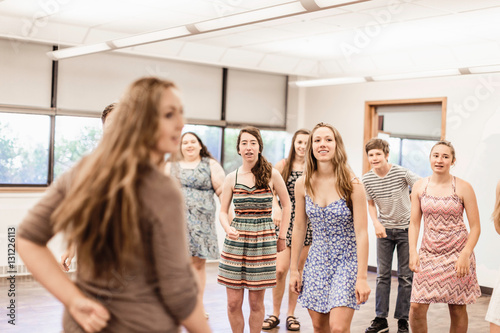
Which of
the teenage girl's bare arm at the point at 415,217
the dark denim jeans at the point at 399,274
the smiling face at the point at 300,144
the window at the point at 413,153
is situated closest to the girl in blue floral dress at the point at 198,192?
the smiling face at the point at 300,144

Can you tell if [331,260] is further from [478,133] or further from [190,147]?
[478,133]

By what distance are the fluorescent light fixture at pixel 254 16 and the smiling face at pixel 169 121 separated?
8.10 feet

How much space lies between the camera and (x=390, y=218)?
489 cm

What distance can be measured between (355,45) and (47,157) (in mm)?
3766

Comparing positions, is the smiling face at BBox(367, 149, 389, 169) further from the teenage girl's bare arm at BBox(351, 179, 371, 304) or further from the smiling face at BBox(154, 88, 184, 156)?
the smiling face at BBox(154, 88, 184, 156)

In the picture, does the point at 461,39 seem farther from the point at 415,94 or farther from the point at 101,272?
the point at 101,272

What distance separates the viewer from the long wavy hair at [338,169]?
3031 millimetres

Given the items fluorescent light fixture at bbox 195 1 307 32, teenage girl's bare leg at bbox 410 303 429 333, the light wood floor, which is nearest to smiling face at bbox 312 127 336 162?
fluorescent light fixture at bbox 195 1 307 32

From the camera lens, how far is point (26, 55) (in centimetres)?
649

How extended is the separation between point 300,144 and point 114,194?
12.1ft

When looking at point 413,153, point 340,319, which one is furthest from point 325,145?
point 413,153

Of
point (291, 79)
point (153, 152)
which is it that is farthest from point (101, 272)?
point (291, 79)

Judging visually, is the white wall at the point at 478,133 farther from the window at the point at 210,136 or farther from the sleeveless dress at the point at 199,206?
the sleeveless dress at the point at 199,206

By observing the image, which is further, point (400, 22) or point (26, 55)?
point (26, 55)
